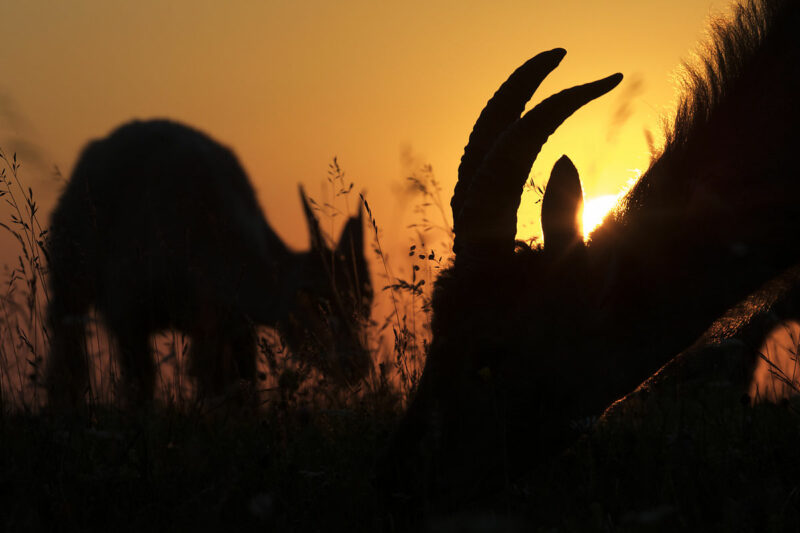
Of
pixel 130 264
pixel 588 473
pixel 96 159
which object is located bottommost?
pixel 588 473

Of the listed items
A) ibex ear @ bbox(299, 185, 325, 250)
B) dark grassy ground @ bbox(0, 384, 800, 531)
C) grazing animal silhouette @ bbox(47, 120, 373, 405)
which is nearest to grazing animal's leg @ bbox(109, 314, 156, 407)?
grazing animal silhouette @ bbox(47, 120, 373, 405)

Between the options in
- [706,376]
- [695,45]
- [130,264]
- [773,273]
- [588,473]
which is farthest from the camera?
[130,264]

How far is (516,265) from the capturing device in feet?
10.9

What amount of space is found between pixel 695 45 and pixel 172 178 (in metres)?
5.49

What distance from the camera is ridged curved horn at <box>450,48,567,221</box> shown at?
333 centimetres

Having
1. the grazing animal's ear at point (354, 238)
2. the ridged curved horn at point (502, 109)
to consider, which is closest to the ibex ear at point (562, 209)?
the ridged curved horn at point (502, 109)

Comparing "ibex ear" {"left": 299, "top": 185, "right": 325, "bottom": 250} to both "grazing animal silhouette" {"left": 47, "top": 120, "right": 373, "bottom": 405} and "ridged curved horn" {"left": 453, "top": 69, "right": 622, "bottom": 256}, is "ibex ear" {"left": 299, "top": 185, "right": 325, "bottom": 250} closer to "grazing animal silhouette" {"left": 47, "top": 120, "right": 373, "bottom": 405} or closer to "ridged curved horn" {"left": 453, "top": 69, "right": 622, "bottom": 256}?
"grazing animal silhouette" {"left": 47, "top": 120, "right": 373, "bottom": 405}

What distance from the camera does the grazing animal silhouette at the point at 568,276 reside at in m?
3.12

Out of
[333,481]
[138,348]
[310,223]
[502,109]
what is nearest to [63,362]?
[333,481]

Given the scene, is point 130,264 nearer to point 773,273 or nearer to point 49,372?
point 49,372

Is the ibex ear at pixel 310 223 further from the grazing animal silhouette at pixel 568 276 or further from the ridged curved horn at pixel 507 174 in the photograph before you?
the ridged curved horn at pixel 507 174

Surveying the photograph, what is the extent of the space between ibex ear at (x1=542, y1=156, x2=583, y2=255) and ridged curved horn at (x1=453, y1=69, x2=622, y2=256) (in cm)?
15

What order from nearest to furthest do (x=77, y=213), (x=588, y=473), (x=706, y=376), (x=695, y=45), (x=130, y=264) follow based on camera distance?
1. (x=588, y=473)
2. (x=695, y=45)
3. (x=706, y=376)
4. (x=130, y=264)
5. (x=77, y=213)

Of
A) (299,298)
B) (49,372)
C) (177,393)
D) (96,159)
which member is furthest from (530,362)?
(96,159)
